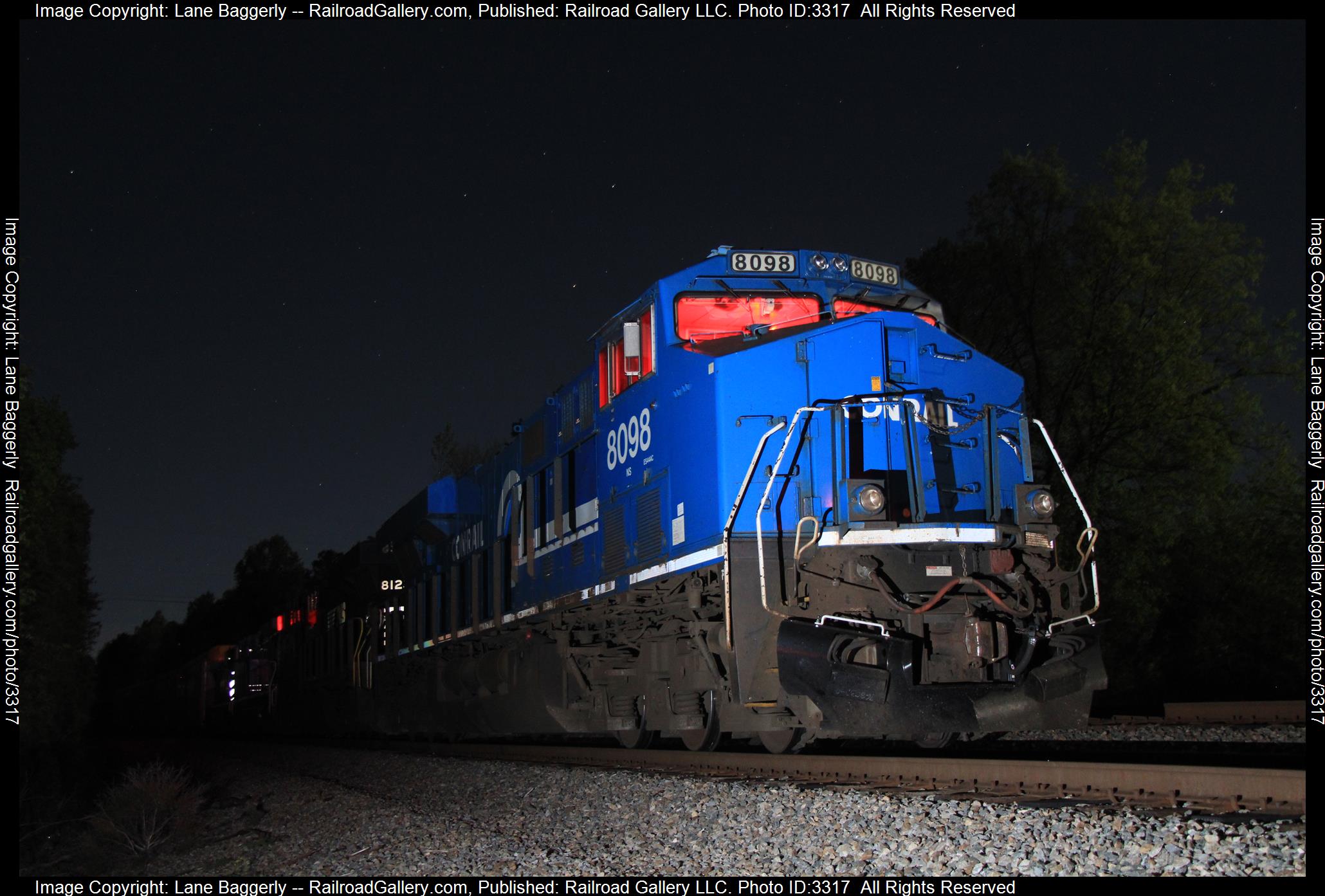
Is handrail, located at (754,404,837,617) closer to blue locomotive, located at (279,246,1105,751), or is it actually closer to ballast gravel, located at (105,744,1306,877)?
blue locomotive, located at (279,246,1105,751)

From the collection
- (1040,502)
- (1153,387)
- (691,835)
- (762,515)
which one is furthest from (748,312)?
(1153,387)

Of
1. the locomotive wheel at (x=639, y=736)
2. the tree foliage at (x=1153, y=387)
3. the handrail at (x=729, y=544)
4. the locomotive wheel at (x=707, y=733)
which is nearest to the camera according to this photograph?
the handrail at (x=729, y=544)

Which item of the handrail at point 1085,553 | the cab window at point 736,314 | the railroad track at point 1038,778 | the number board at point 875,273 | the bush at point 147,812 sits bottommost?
the bush at point 147,812

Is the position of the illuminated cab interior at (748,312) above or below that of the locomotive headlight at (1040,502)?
above

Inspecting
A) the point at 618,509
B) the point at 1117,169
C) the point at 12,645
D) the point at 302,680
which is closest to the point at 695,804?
the point at 618,509

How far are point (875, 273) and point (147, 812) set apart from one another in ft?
24.6

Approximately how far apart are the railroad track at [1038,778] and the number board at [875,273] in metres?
3.95

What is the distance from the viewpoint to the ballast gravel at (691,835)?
518cm

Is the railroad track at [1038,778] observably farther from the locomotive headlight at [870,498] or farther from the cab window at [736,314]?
the cab window at [736,314]

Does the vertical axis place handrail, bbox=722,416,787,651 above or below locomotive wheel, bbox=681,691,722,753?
above

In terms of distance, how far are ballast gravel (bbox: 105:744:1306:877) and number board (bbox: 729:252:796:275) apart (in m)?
4.09

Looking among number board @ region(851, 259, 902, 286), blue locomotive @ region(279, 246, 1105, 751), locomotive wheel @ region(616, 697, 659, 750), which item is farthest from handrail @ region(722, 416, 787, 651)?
locomotive wheel @ region(616, 697, 659, 750)

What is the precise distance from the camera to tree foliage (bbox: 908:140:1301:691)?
18.3 m

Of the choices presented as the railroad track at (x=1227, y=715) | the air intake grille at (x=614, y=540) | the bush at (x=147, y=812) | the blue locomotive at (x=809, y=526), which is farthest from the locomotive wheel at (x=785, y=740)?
the bush at (x=147, y=812)
